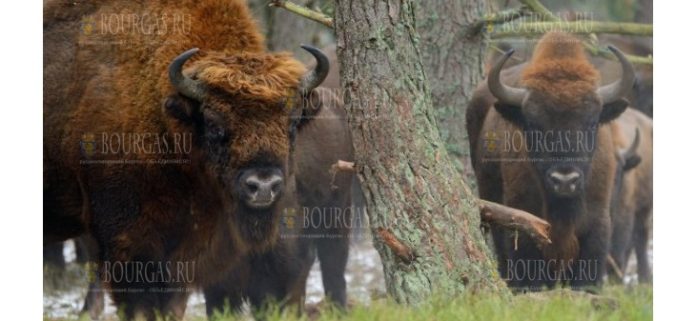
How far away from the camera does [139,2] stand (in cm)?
802

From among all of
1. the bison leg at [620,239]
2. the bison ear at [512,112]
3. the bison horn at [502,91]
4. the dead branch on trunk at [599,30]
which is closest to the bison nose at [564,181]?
the bison ear at [512,112]

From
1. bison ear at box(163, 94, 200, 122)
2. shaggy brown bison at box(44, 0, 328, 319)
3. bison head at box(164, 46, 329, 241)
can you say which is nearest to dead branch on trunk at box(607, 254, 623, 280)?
shaggy brown bison at box(44, 0, 328, 319)

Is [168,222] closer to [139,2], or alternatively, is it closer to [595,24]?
[139,2]

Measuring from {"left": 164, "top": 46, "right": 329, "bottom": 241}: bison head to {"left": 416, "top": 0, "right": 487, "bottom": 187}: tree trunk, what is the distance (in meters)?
1.62

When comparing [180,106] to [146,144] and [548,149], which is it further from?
[548,149]

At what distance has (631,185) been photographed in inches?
419

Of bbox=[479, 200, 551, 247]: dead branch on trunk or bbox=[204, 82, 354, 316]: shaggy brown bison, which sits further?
bbox=[204, 82, 354, 316]: shaggy brown bison

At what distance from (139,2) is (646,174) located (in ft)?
17.4

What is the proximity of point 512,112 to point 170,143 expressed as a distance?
2.76 m

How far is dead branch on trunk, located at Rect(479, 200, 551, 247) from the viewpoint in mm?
7355

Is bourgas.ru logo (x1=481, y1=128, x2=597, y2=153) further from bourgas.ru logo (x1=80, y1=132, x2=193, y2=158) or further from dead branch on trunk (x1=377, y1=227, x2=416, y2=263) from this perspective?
bourgas.ru logo (x1=80, y1=132, x2=193, y2=158)

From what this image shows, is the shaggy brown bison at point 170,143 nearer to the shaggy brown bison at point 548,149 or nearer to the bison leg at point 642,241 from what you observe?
the shaggy brown bison at point 548,149

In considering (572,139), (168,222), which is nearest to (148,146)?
(168,222)

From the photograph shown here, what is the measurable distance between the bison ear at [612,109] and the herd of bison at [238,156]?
16 mm
